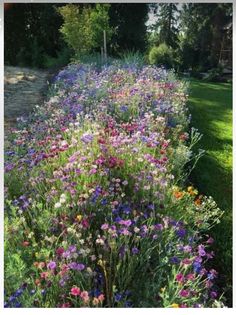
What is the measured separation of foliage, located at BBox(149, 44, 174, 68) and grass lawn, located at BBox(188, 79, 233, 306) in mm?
956

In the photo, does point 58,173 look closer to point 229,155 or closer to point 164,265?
point 164,265

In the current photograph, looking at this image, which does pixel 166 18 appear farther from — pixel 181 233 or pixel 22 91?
pixel 22 91

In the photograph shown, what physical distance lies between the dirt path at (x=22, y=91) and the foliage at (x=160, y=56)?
1.82m

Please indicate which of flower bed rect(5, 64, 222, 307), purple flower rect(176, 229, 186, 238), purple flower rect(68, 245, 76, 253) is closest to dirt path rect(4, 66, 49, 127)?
Answer: flower bed rect(5, 64, 222, 307)

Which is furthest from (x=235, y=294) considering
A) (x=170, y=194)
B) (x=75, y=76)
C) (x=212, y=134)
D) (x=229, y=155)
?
(x=75, y=76)

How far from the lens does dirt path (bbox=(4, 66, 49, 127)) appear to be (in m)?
6.09

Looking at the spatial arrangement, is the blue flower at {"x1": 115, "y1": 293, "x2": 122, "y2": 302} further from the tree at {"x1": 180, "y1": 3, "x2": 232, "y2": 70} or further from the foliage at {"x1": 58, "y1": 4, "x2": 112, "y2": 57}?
the tree at {"x1": 180, "y1": 3, "x2": 232, "y2": 70}

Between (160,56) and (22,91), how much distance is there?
7.67ft

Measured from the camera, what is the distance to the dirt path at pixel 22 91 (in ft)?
20.0

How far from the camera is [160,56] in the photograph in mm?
7152

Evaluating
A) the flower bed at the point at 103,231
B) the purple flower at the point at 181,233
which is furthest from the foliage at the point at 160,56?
the purple flower at the point at 181,233

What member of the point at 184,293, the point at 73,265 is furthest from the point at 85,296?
the point at 184,293

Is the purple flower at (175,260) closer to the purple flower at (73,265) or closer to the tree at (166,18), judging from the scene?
the purple flower at (73,265)

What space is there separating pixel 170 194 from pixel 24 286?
1.23 m
